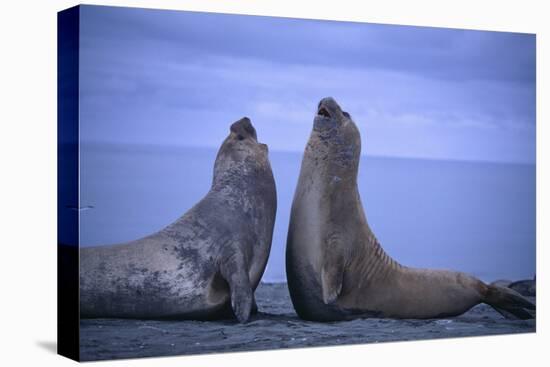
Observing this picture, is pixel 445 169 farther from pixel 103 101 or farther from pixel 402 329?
pixel 103 101

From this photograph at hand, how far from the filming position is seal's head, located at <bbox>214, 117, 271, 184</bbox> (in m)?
12.0

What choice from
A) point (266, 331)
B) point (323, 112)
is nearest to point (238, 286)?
point (266, 331)

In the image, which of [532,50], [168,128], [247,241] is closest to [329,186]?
[247,241]

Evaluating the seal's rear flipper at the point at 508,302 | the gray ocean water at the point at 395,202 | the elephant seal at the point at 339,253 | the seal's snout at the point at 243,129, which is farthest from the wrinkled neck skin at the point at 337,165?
the seal's rear flipper at the point at 508,302

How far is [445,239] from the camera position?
13.1 m

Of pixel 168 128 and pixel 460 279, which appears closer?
pixel 168 128

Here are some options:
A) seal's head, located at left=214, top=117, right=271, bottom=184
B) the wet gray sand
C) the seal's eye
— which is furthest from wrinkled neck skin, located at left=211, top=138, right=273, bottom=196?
the wet gray sand

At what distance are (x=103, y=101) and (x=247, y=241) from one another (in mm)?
2056

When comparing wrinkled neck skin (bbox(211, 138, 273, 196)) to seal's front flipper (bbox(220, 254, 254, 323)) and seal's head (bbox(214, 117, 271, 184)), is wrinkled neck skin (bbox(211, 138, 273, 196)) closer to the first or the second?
seal's head (bbox(214, 117, 271, 184))

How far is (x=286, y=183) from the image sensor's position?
1228cm

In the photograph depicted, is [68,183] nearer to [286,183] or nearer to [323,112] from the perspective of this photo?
[286,183]

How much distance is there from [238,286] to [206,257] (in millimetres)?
421

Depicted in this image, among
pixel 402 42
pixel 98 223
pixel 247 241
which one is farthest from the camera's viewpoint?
pixel 402 42

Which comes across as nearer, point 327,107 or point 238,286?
point 238,286
